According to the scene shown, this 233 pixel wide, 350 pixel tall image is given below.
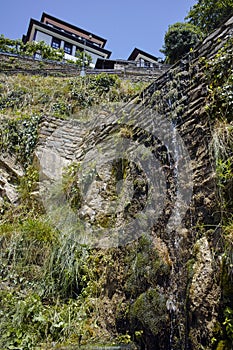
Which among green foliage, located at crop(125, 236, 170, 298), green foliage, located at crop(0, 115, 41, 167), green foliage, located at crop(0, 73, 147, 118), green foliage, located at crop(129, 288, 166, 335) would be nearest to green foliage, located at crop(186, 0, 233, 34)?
green foliage, located at crop(0, 73, 147, 118)

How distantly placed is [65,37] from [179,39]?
16151 mm

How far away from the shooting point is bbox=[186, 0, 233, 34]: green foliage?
13.1m

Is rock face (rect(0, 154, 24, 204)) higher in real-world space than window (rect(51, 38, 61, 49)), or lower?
lower

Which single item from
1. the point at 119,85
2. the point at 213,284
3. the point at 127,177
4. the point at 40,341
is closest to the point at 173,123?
the point at 127,177

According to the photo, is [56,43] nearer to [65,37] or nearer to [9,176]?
[65,37]

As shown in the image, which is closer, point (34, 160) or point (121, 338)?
point (121, 338)

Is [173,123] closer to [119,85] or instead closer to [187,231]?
[187,231]

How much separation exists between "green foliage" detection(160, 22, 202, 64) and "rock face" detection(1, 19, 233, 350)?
920 cm

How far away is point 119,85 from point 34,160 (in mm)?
4067

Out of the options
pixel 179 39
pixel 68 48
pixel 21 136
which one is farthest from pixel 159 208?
pixel 68 48

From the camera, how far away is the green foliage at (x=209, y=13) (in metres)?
13.1

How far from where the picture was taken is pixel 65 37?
1062 inches

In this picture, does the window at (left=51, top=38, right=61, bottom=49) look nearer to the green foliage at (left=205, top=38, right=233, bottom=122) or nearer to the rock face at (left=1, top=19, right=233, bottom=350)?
the rock face at (left=1, top=19, right=233, bottom=350)

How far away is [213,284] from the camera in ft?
7.84
